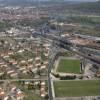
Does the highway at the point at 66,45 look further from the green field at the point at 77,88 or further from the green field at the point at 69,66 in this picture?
the green field at the point at 77,88

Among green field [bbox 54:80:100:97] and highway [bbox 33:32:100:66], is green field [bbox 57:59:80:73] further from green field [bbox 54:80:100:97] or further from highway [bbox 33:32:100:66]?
green field [bbox 54:80:100:97]

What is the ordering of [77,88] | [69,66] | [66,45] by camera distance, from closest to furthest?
[77,88]
[69,66]
[66,45]

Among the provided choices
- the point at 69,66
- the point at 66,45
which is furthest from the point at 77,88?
the point at 66,45

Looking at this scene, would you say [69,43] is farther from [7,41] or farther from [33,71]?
[33,71]

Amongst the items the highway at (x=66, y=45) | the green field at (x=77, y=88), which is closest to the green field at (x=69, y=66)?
the highway at (x=66, y=45)

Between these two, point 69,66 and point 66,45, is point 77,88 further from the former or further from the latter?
point 66,45

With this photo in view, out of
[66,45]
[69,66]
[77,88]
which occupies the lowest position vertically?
[66,45]

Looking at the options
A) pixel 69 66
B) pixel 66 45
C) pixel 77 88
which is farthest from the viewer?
pixel 66 45
